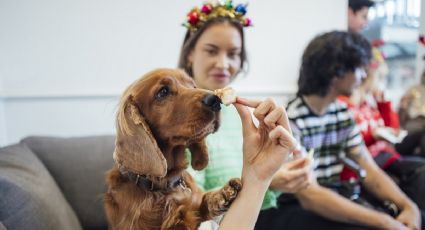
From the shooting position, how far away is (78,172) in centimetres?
159

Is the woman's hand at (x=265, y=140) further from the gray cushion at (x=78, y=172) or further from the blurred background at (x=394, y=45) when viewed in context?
the blurred background at (x=394, y=45)

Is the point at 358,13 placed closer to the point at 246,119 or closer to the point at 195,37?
the point at 195,37

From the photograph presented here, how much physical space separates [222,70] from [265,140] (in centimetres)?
53

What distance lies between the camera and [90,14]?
2045 mm

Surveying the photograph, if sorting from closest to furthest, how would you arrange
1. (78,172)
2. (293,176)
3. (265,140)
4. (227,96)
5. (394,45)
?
(227,96) < (265,140) < (293,176) < (78,172) < (394,45)

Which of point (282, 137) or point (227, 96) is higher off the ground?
point (227, 96)

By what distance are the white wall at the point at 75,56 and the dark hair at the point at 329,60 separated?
2.98 feet

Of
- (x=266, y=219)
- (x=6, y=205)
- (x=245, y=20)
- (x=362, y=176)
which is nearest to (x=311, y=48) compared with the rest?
(x=245, y=20)

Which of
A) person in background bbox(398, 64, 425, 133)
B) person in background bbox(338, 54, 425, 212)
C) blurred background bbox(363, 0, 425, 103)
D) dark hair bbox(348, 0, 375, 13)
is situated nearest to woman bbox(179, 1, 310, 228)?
person in background bbox(338, 54, 425, 212)

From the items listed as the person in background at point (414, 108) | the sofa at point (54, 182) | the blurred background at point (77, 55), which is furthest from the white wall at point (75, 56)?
the person in background at point (414, 108)

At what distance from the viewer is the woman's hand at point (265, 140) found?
0.86 metres

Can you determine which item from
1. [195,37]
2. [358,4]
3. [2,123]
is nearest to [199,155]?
[195,37]

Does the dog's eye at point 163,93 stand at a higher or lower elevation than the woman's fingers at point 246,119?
higher

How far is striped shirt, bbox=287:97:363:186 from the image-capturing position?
1.55 meters
